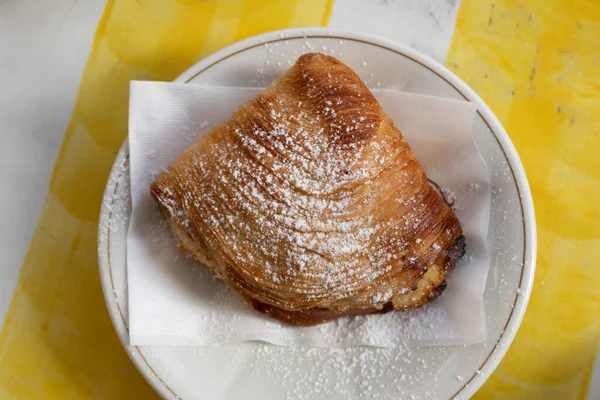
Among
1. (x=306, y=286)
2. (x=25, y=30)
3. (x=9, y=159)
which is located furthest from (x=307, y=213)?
(x=25, y=30)

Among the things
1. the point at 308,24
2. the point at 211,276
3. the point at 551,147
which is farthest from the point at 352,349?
the point at 308,24

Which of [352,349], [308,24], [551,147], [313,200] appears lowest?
[352,349]

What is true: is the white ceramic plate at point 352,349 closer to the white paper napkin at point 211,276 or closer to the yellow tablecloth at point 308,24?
the white paper napkin at point 211,276

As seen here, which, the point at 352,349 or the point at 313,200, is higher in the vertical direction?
the point at 313,200

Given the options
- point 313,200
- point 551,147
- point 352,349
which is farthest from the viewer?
point 551,147

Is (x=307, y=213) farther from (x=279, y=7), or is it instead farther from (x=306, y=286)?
(x=279, y=7)

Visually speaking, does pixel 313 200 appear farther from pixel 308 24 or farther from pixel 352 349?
pixel 308 24

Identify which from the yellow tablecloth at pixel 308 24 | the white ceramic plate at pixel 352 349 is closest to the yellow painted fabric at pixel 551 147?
the yellow tablecloth at pixel 308 24

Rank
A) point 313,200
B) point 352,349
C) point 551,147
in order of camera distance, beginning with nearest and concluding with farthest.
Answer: point 313,200, point 352,349, point 551,147
